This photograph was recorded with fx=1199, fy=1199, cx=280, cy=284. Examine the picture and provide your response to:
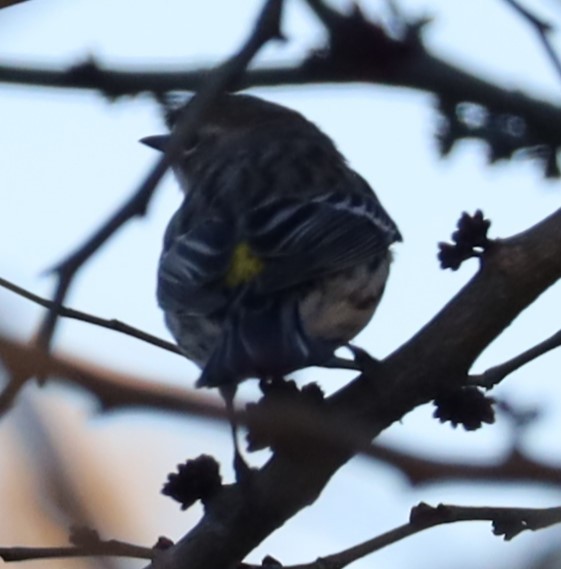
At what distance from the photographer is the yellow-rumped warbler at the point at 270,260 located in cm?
412

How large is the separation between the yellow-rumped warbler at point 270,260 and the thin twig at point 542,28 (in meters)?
1.02

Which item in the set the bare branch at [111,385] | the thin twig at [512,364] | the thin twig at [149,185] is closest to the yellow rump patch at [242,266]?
the thin twig at [512,364]

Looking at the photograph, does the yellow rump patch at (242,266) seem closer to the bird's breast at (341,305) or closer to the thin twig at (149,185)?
the bird's breast at (341,305)

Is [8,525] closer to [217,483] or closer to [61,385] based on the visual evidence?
[217,483]

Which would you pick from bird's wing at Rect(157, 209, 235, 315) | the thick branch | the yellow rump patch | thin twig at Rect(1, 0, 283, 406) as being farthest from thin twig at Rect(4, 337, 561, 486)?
the yellow rump patch

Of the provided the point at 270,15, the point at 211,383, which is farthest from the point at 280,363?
the point at 270,15

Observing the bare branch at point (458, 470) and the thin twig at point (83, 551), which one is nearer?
the bare branch at point (458, 470)

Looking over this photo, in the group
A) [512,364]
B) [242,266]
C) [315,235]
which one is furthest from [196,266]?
[512,364]

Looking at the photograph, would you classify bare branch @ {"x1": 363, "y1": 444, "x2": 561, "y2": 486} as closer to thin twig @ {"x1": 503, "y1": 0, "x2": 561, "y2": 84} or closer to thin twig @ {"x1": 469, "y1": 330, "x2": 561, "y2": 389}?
thin twig @ {"x1": 469, "y1": 330, "x2": 561, "y2": 389}

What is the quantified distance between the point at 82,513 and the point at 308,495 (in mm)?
1274

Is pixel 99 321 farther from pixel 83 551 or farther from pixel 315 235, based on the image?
pixel 315 235

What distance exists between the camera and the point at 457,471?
1.14 metres

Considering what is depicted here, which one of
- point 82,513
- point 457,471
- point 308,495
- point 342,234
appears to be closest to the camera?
point 457,471

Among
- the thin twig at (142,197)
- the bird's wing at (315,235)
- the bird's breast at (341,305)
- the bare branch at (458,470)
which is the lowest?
the bare branch at (458,470)
